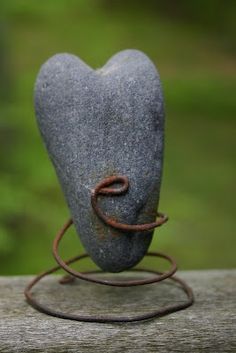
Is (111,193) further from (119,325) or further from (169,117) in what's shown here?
(169,117)

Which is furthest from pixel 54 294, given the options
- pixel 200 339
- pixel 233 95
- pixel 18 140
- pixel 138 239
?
pixel 233 95

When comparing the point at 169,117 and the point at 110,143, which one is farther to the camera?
the point at 169,117

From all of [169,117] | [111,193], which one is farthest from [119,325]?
[169,117]

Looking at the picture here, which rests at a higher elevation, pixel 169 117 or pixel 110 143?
pixel 110 143

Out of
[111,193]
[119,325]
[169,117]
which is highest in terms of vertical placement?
[111,193]

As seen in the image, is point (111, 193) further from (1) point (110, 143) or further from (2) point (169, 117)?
Answer: (2) point (169, 117)

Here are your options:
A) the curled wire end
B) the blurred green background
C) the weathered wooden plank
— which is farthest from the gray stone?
the blurred green background
